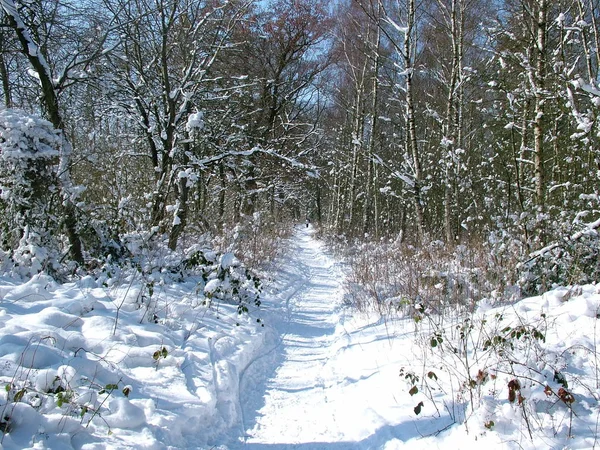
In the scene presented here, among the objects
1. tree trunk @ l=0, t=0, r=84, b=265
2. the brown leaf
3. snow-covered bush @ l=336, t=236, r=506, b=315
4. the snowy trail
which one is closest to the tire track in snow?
the snowy trail

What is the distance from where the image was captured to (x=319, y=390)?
409cm

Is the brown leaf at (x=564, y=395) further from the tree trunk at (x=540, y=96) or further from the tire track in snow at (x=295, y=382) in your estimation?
the tree trunk at (x=540, y=96)

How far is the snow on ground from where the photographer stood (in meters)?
2.54

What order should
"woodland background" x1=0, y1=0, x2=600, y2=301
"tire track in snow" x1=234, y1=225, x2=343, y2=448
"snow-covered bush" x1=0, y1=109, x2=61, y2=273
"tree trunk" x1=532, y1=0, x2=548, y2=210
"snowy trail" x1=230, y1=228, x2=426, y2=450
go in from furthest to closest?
"tree trunk" x1=532, y1=0, x2=548, y2=210
"woodland background" x1=0, y1=0, x2=600, y2=301
"snow-covered bush" x1=0, y1=109, x2=61, y2=273
"tire track in snow" x1=234, y1=225, x2=343, y2=448
"snowy trail" x1=230, y1=228, x2=426, y2=450

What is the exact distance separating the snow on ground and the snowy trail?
0.02 metres

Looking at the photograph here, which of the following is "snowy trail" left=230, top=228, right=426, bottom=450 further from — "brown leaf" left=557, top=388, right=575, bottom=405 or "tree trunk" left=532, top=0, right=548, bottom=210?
"tree trunk" left=532, top=0, right=548, bottom=210

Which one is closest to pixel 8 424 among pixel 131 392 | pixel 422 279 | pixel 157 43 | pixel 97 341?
pixel 131 392

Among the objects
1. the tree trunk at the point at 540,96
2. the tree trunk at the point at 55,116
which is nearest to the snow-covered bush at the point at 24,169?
the tree trunk at the point at 55,116

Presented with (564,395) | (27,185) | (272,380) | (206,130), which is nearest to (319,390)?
(272,380)

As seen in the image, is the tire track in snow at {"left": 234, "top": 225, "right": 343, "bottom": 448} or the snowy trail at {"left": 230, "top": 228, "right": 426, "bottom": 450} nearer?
the snowy trail at {"left": 230, "top": 228, "right": 426, "bottom": 450}

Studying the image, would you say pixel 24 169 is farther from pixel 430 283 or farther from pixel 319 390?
pixel 430 283

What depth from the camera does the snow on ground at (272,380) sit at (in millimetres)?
2545

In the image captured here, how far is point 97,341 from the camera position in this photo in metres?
3.54

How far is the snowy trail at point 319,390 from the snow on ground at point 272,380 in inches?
0.7
